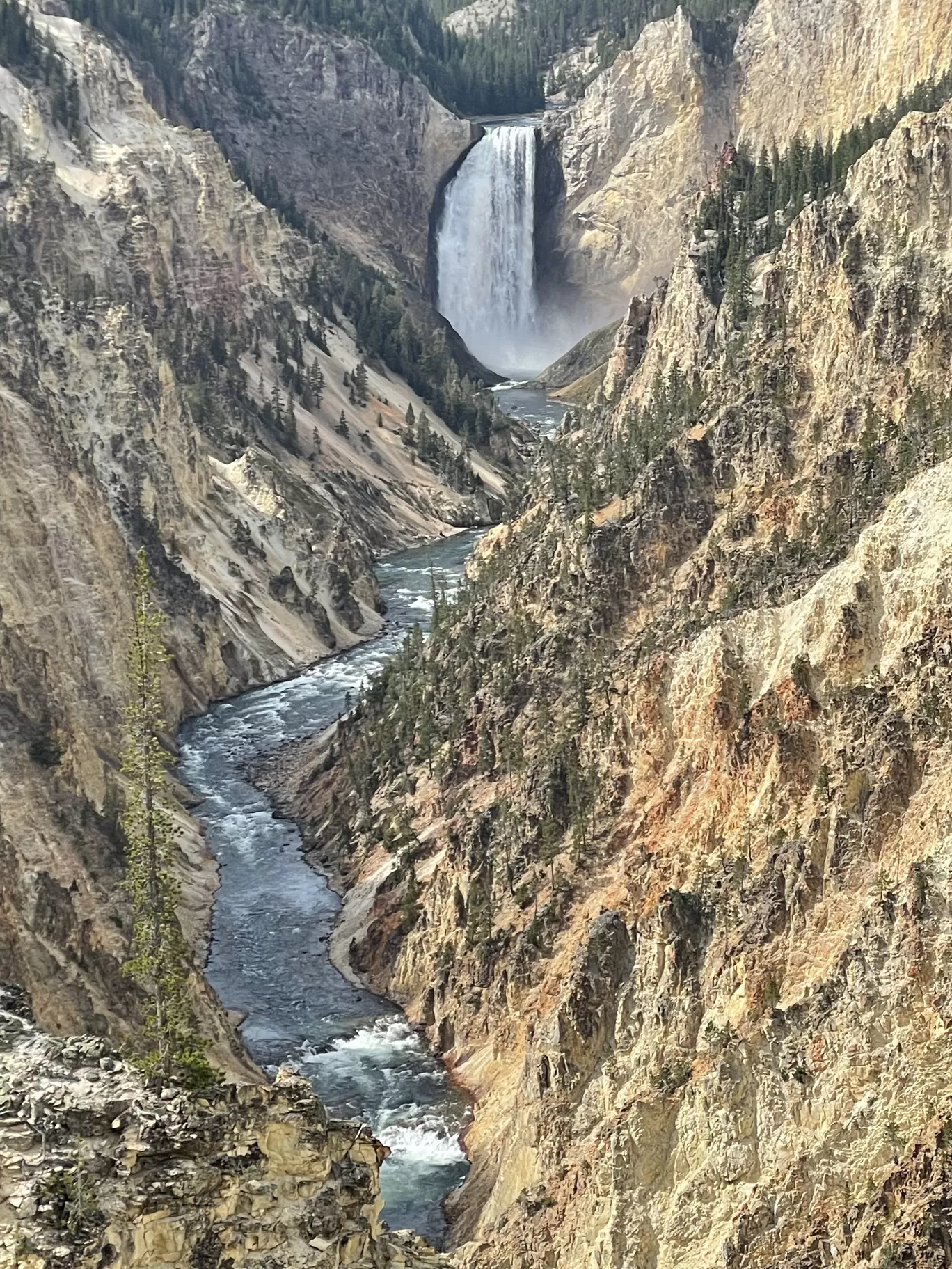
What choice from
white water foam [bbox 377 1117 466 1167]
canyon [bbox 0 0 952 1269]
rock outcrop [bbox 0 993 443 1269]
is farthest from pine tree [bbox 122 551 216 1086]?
rock outcrop [bbox 0 993 443 1269]

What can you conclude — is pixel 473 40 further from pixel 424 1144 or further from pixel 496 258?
pixel 424 1144

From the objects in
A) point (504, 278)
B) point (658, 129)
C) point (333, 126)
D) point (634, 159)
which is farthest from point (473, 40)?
point (658, 129)

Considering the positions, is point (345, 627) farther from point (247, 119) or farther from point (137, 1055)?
point (247, 119)

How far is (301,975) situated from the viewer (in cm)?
5228

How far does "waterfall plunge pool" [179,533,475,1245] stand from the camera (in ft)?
137

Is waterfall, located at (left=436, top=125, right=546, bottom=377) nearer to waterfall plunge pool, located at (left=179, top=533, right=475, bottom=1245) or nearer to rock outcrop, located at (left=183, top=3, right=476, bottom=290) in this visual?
rock outcrop, located at (left=183, top=3, right=476, bottom=290)

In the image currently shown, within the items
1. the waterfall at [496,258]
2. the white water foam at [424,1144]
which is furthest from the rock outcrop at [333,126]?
the white water foam at [424,1144]

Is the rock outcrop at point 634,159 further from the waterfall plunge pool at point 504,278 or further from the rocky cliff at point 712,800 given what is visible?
the rocky cliff at point 712,800

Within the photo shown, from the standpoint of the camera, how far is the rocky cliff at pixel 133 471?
47531 mm

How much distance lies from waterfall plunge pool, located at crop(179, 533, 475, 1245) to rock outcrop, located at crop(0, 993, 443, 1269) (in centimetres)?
1309

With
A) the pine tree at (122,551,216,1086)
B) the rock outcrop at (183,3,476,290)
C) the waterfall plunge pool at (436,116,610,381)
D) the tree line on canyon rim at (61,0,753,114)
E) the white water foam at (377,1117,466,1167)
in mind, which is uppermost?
the tree line on canyon rim at (61,0,753,114)

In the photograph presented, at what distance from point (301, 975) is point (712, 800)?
15.1 meters

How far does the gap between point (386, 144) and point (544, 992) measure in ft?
466

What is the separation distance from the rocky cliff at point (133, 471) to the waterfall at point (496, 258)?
33119 mm
